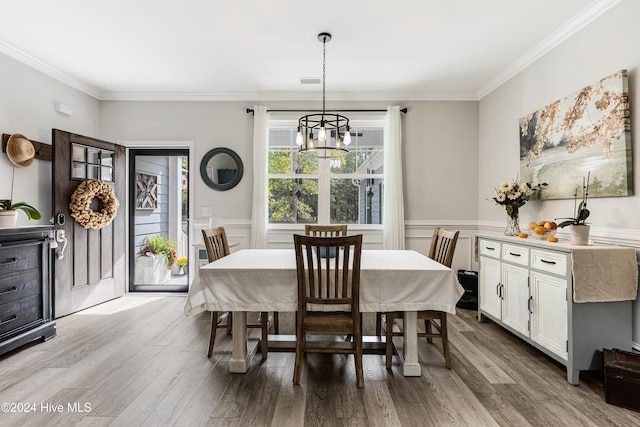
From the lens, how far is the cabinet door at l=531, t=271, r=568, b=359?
2.36m

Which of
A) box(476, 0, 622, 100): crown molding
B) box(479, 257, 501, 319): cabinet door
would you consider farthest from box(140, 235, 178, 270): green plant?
box(476, 0, 622, 100): crown molding

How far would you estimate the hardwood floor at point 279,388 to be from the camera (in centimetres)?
190

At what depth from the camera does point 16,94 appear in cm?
350

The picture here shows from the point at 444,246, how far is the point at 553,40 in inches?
88.0

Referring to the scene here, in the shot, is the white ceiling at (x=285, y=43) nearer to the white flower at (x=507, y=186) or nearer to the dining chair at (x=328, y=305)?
the white flower at (x=507, y=186)

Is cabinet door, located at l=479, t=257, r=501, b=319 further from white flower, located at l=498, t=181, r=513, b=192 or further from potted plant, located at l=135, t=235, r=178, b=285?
potted plant, located at l=135, t=235, r=178, b=285

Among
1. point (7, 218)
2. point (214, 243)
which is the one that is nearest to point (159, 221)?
point (7, 218)

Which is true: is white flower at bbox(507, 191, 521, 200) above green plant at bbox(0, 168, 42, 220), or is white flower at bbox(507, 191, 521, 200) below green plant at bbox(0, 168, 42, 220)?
above

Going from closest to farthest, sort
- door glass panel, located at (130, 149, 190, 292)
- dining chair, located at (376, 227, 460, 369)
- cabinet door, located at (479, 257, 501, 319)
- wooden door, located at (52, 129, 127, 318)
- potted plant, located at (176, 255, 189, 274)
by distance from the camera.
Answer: dining chair, located at (376, 227, 460, 369), cabinet door, located at (479, 257, 501, 319), wooden door, located at (52, 129, 127, 318), door glass panel, located at (130, 149, 190, 292), potted plant, located at (176, 255, 189, 274)

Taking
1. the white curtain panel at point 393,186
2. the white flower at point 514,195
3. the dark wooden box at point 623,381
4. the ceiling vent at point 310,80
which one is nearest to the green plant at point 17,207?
the ceiling vent at point 310,80

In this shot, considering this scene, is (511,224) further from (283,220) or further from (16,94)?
(16,94)

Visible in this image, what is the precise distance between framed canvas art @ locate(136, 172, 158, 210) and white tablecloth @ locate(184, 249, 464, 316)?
3539 millimetres

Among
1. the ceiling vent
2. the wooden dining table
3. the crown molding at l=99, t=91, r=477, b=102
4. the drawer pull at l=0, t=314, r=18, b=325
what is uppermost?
the ceiling vent

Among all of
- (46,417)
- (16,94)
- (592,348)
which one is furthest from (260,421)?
(16,94)
